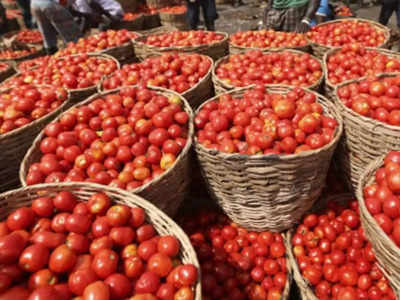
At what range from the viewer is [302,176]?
7.24ft

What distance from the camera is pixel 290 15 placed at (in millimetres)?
5715

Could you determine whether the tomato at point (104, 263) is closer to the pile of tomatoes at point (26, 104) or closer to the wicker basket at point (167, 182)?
the wicker basket at point (167, 182)

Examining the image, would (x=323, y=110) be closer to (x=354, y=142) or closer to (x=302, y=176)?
(x=354, y=142)

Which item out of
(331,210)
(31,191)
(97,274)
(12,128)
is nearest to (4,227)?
→ (31,191)

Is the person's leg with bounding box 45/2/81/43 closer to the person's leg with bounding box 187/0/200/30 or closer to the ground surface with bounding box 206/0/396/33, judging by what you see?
the person's leg with bounding box 187/0/200/30

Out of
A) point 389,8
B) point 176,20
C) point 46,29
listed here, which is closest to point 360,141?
point 46,29

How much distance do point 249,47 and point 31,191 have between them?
3410 mm

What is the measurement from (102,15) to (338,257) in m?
6.96

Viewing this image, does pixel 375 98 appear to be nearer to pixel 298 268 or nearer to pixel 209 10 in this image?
pixel 298 268

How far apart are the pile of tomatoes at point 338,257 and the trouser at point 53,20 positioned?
20.1 feet

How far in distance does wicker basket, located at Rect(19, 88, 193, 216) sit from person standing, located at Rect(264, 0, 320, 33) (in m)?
4.02

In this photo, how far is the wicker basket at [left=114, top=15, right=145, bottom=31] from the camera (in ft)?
25.7

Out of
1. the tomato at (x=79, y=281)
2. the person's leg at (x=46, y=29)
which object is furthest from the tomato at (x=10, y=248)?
the person's leg at (x=46, y=29)

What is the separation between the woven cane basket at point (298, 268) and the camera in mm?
2262
